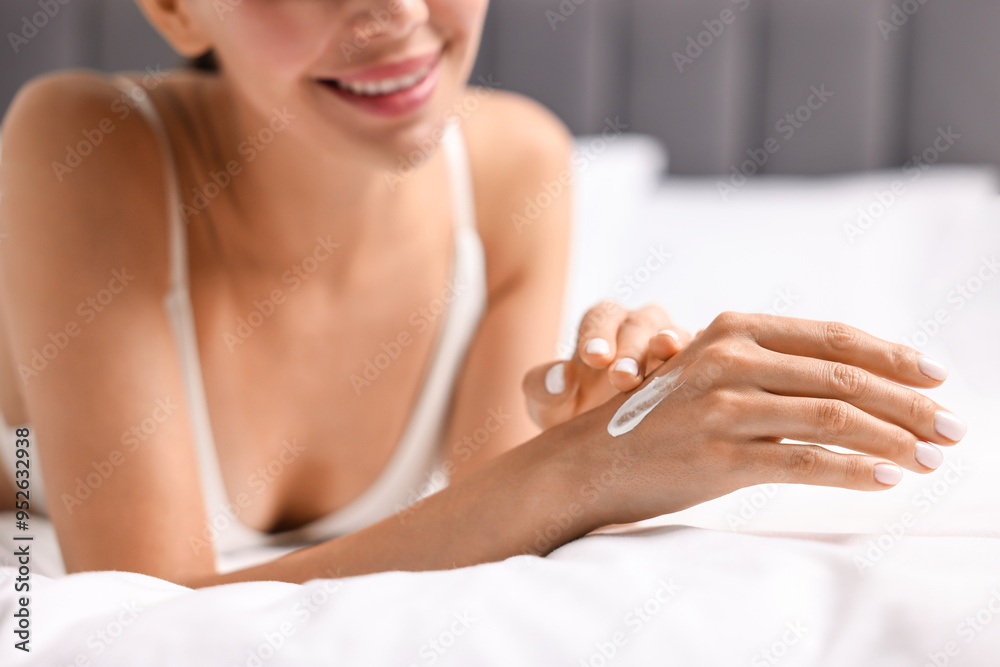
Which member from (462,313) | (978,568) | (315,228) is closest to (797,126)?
(462,313)

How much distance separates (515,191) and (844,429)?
2.27 ft

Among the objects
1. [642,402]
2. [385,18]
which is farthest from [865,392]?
[385,18]

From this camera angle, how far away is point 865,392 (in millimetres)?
571

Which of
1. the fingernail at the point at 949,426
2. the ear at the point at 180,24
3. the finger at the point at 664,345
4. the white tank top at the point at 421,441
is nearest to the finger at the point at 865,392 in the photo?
the fingernail at the point at 949,426

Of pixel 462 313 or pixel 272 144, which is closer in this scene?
pixel 272 144

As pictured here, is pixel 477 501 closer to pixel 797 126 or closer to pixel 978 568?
pixel 978 568

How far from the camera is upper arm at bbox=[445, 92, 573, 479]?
1.05 meters

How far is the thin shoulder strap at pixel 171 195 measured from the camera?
90 cm

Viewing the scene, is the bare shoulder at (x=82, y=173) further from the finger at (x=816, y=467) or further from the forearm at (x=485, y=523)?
the finger at (x=816, y=467)

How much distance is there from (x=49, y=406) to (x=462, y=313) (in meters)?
0.51

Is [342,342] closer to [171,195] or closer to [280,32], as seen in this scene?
[171,195]

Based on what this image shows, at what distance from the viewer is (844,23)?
1.88 m

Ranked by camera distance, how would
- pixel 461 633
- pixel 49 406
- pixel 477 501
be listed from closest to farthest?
1. pixel 461 633
2. pixel 477 501
3. pixel 49 406

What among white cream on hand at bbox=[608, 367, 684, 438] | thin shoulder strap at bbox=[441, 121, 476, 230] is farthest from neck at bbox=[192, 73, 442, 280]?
white cream on hand at bbox=[608, 367, 684, 438]
